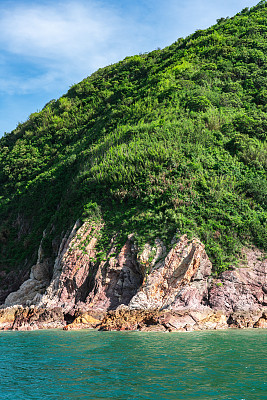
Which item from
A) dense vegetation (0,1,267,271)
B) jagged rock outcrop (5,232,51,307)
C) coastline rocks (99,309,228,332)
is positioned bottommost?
coastline rocks (99,309,228,332)

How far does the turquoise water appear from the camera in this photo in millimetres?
12555

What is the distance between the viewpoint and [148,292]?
98.7 feet

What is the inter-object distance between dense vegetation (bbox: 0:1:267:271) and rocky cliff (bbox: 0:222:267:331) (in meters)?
1.59

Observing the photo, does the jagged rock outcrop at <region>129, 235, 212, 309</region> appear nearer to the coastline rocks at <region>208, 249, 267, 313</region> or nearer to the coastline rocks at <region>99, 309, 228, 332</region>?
the coastline rocks at <region>208, 249, 267, 313</region>

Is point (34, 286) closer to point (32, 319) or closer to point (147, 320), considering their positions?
point (32, 319)

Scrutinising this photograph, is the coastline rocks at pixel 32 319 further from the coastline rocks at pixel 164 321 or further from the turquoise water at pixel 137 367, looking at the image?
the turquoise water at pixel 137 367

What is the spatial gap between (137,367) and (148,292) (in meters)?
14.5

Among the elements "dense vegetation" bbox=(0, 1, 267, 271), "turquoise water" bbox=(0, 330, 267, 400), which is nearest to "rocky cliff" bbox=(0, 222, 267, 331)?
"dense vegetation" bbox=(0, 1, 267, 271)

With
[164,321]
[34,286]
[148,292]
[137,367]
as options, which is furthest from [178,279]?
[34,286]

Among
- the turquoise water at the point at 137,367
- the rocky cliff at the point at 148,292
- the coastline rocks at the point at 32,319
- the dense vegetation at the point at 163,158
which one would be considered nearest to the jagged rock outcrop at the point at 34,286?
the dense vegetation at the point at 163,158

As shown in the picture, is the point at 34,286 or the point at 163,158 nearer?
the point at 163,158

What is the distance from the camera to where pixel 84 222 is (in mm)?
38875

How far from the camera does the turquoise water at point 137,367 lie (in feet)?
41.2

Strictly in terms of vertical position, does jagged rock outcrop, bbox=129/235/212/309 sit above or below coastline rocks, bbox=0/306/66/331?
above
